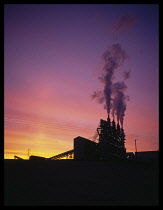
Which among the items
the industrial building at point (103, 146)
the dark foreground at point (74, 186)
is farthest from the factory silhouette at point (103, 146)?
the dark foreground at point (74, 186)

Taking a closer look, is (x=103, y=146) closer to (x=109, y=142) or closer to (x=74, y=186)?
(x=109, y=142)

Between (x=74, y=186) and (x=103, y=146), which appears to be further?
(x=103, y=146)

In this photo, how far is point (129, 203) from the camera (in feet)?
30.4


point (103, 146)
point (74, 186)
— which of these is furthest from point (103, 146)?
point (74, 186)

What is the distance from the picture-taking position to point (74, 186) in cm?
1060

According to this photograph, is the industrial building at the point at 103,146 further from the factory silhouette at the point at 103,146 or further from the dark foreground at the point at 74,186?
the dark foreground at the point at 74,186

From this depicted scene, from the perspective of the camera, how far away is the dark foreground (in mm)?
8953

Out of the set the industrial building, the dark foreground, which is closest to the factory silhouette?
the industrial building

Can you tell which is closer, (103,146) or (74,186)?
(74,186)

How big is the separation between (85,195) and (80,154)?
1652cm

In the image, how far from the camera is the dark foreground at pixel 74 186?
29.4 ft

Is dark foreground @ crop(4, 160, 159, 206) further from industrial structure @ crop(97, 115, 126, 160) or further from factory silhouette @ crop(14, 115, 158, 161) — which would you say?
industrial structure @ crop(97, 115, 126, 160)

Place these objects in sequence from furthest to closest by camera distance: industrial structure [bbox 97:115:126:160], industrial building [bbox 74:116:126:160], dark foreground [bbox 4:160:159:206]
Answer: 1. industrial structure [bbox 97:115:126:160]
2. industrial building [bbox 74:116:126:160]
3. dark foreground [bbox 4:160:159:206]
